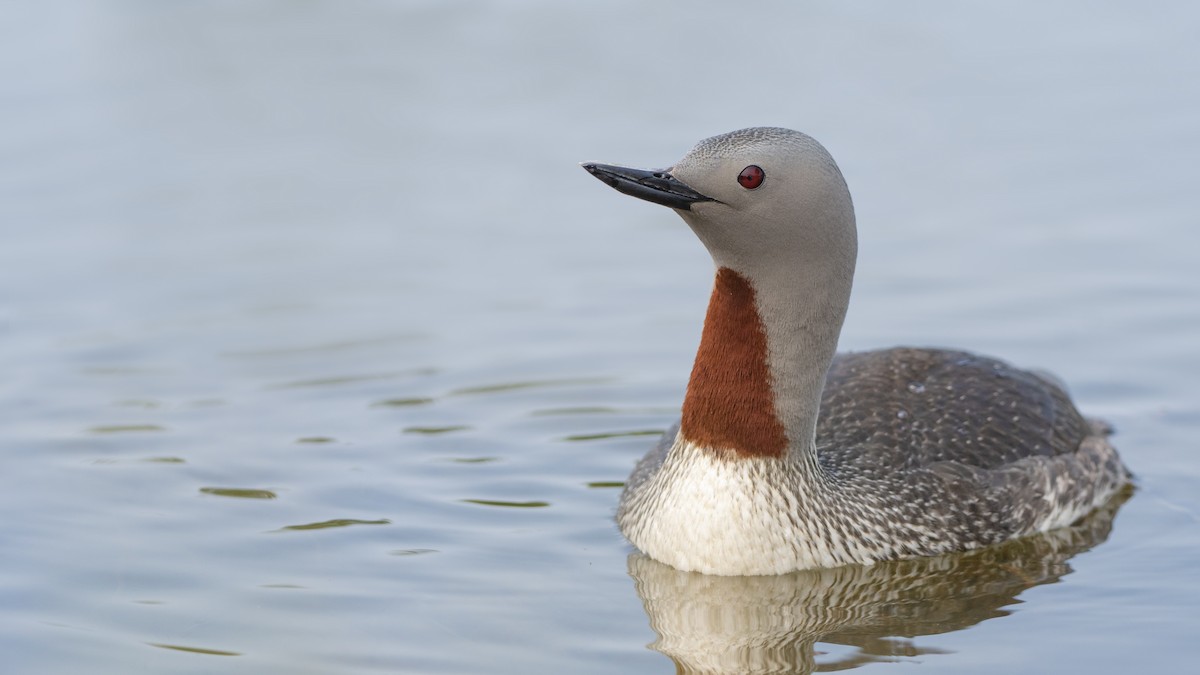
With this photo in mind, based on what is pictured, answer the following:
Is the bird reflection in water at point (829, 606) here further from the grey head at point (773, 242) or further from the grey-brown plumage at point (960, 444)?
the grey head at point (773, 242)

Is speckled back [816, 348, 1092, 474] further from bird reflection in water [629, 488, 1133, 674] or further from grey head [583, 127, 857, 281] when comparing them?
grey head [583, 127, 857, 281]

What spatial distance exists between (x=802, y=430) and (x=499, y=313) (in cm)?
364

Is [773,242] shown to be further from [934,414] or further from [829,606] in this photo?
[934,414]

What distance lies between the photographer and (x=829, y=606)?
7973 mm

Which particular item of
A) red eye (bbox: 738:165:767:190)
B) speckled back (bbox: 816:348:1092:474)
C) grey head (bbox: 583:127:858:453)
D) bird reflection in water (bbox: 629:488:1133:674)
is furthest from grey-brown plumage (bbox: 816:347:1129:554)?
red eye (bbox: 738:165:767:190)

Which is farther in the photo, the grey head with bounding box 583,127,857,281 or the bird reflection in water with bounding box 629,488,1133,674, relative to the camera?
the grey head with bounding box 583,127,857,281

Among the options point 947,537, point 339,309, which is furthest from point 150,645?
point 339,309

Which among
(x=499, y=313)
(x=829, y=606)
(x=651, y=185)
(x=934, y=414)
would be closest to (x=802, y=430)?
(x=829, y=606)

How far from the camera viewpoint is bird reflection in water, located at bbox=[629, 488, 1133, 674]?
Answer: 24.6ft

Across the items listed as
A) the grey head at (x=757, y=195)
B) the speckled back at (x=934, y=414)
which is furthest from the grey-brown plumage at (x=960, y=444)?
the grey head at (x=757, y=195)

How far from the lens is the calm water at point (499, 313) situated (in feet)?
25.6

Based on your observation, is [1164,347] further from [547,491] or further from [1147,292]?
[547,491]

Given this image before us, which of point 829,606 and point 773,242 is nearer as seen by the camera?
point 773,242

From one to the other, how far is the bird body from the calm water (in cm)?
17
